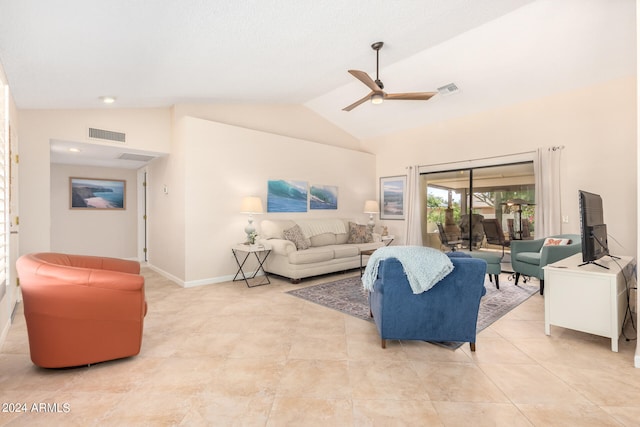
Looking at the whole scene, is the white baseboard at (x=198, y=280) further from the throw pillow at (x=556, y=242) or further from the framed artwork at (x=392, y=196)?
the throw pillow at (x=556, y=242)

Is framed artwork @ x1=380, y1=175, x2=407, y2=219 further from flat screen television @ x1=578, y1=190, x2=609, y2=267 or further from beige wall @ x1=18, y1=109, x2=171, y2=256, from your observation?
beige wall @ x1=18, y1=109, x2=171, y2=256

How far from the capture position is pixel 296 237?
5203mm

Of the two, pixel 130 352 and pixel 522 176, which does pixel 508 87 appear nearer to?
pixel 522 176

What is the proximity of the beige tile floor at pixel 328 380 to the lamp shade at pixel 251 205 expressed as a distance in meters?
2.12

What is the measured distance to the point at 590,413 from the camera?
69.2 inches

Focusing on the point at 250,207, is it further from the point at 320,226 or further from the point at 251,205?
the point at 320,226

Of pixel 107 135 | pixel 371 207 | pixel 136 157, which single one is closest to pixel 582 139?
pixel 371 207

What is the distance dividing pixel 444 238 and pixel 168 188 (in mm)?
5394

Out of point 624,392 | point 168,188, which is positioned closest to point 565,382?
point 624,392

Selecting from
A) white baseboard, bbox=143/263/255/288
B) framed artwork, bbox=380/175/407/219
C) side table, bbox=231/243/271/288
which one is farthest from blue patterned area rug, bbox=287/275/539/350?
framed artwork, bbox=380/175/407/219

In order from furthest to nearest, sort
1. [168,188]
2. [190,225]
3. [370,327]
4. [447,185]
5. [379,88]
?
[447,185] < [168,188] < [190,225] < [379,88] < [370,327]

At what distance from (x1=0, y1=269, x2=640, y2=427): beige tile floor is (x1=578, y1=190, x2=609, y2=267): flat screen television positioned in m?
0.78

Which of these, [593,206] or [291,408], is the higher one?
[593,206]

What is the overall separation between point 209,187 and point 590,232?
185 inches
